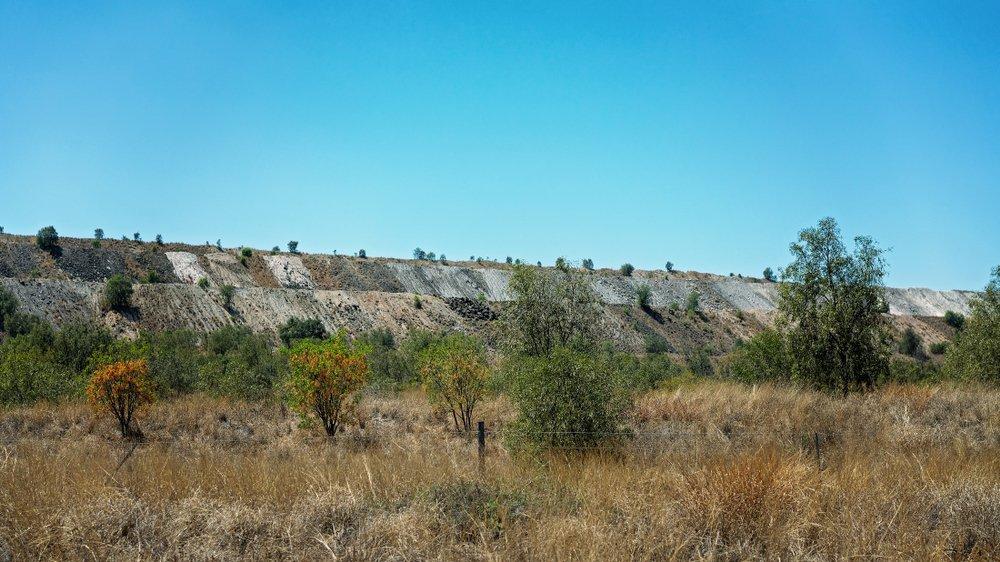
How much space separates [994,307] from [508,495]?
97.8ft

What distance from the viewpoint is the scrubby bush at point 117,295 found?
179ft

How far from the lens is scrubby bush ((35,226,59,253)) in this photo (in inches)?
2482

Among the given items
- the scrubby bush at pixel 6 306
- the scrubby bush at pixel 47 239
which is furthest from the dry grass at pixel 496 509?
the scrubby bush at pixel 47 239

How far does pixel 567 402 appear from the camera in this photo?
1281cm

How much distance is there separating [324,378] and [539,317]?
8.60 meters

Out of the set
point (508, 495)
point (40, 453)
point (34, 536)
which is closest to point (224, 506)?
point (34, 536)

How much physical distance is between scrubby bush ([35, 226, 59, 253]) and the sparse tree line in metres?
36.3

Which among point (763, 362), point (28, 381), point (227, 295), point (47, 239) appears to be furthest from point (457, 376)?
point (47, 239)

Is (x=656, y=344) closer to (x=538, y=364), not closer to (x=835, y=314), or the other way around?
(x=835, y=314)

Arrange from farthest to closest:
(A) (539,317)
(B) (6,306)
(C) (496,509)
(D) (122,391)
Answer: (B) (6,306) → (A) (539,317) → (D) (122,391) → (C) (496,509)

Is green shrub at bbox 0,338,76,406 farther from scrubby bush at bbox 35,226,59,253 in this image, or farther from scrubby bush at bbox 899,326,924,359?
scrubby bush at bbox 899,326,924,359

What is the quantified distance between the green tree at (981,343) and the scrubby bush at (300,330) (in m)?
42.5

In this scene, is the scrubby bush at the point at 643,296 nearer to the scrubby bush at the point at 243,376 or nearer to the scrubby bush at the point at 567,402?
the scrubby bush at the point at 243,376

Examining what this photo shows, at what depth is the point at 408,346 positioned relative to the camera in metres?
40.6
